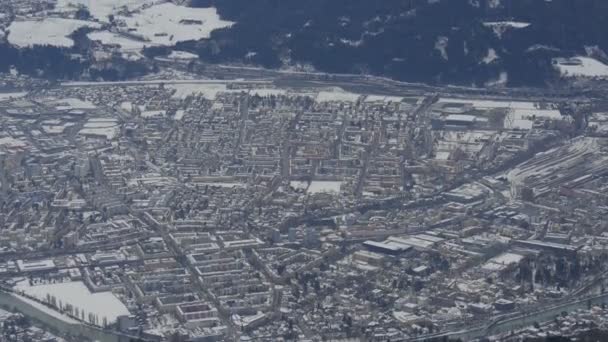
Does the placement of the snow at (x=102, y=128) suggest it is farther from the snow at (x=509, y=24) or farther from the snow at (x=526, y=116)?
the snow at (x=509, y=24)

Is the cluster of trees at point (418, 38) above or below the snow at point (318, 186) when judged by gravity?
above

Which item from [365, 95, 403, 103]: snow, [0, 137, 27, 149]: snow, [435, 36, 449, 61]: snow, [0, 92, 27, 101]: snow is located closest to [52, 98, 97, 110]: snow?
[0, 92, 27, 101]: snow

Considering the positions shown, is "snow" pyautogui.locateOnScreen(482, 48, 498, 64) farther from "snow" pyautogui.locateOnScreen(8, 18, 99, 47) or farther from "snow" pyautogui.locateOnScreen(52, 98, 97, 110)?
"snow" pyautogui.locateOnScreen(8, 18, 99, 47)

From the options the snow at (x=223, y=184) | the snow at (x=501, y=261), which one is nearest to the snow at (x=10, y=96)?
the snow at (x=223, y=184)

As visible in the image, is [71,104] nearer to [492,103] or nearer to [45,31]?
[45,31]

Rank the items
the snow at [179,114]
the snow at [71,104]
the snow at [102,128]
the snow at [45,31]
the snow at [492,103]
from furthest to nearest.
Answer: the snow at [45,31], the snow at [71,104], the snow at [492,103], the snow at [179,114], the snow at [102,128]

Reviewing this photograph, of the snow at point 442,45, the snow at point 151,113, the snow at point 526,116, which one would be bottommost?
the snow at point 151,113
